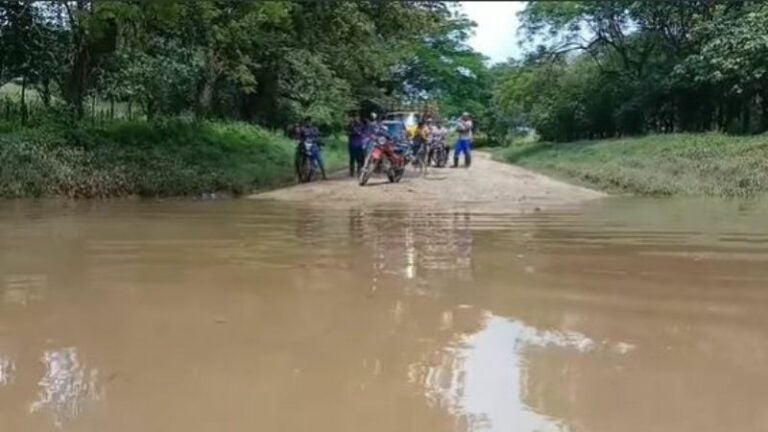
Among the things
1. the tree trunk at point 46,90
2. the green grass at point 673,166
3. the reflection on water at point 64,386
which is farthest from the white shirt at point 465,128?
the reflection on water at point 64,386

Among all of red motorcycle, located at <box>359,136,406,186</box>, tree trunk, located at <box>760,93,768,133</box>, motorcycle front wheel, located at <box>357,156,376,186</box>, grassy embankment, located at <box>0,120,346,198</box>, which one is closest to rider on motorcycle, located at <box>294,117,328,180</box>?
grassy embankment, located at <box>0,120,346,198</box>

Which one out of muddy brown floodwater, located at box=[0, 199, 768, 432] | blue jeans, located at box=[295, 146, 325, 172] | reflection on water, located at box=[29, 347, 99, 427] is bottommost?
reflection on water, located at box=[29, 347, 99, 427]

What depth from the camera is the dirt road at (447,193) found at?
1376 cm

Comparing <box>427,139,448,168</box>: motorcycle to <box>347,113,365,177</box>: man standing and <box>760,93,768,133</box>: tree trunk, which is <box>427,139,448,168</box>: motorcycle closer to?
<box>347,113,365,177</box>: man standing

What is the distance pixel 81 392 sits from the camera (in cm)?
352

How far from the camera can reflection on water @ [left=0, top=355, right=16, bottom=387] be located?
366cm

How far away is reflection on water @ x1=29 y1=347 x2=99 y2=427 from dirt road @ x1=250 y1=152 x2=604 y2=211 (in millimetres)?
9315

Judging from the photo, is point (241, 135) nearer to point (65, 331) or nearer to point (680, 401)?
point (65, 331)

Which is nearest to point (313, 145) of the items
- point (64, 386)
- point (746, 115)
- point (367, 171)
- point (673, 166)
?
point (367, 171)

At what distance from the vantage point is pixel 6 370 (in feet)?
12.6

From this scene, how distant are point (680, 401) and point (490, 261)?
3.67 meters

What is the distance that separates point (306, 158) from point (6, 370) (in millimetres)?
13856

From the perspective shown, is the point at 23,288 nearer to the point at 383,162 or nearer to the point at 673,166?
the point at 383,162

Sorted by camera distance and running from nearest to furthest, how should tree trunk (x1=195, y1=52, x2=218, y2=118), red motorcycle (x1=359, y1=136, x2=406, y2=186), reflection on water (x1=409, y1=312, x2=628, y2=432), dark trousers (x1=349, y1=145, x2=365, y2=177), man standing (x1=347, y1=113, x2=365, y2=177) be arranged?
1. reflection on water (x1=409, y1=312, x2=628, y2=432)
2. red motorcycle (x1=359, y1=136, x2=406, y2=186)
3. man standing (x1=347, y1=113, x2=365, y2=177)
4. dark trousers (x1=349, y1=145, x2=365, y2=177)
5. tree trunk (x1=195, y1=52, x2=218, y2=118)
